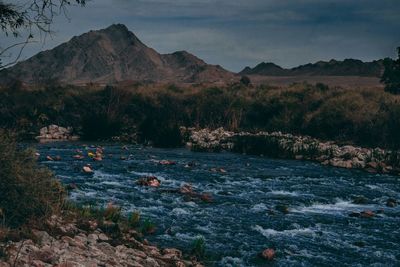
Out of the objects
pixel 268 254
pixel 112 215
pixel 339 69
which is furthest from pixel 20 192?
pixel 339 69

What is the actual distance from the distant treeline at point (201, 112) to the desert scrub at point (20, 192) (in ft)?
62.4

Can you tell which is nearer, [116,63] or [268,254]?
[268,254]

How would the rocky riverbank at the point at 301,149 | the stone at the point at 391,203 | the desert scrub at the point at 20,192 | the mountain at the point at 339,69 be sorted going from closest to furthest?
the desert scrub at the point at 20,192, the stone at the point at 391,203, the rocky riverbank at the point at 301,149, the mountain at the point at 339,69

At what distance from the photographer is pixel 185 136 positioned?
2992cm

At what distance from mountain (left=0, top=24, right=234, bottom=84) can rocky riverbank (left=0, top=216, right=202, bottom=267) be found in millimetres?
127647

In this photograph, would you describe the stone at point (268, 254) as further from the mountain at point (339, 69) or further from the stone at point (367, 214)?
the mountain at point (339, 69)

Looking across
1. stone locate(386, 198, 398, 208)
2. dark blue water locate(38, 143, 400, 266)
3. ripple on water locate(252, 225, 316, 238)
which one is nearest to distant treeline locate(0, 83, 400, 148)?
dark blue water locate(38, 143, 400, 266)

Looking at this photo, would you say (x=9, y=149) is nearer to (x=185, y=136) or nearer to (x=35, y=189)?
(x=35, y=189)

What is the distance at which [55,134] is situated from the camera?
3170 cm

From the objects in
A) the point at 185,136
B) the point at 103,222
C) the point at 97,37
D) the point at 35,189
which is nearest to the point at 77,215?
the point at 103,222

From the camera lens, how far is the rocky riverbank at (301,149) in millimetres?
22953

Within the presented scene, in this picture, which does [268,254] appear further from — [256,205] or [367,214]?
[367,214]

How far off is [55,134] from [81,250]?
24.4 m

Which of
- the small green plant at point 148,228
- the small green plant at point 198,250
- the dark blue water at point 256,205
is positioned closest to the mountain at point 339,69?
the dark blue water at point 256,205
